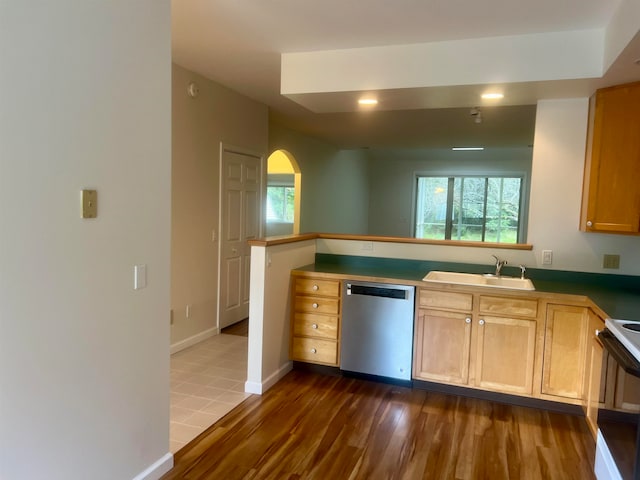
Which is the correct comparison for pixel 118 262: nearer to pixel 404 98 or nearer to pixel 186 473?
pixel 186 473

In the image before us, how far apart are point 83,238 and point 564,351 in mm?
2886

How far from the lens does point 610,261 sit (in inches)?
134

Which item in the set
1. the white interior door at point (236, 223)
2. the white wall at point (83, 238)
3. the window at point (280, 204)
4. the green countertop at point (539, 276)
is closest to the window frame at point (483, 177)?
the window at point (280, 204)

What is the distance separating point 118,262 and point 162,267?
278 millimetres

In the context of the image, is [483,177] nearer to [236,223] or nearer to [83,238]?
[236,223]

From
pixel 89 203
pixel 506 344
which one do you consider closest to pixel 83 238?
pixel 89 203

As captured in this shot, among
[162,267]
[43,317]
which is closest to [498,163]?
[162,267]

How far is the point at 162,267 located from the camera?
217 cm

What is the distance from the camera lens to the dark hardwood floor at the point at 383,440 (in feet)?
→ 7.78

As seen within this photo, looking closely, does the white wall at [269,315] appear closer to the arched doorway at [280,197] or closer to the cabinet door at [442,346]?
the cabinet door at [442,346]

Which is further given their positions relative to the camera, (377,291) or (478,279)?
(478,279)

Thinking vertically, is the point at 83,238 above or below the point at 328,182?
below

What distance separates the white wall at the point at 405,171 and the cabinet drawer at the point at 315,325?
635 centimetres

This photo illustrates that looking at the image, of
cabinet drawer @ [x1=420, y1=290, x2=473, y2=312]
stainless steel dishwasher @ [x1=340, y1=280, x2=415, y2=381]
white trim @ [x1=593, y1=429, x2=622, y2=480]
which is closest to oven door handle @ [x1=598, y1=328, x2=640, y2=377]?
white trim @ [x1=593, y1=429, x2=622, y2=480]
